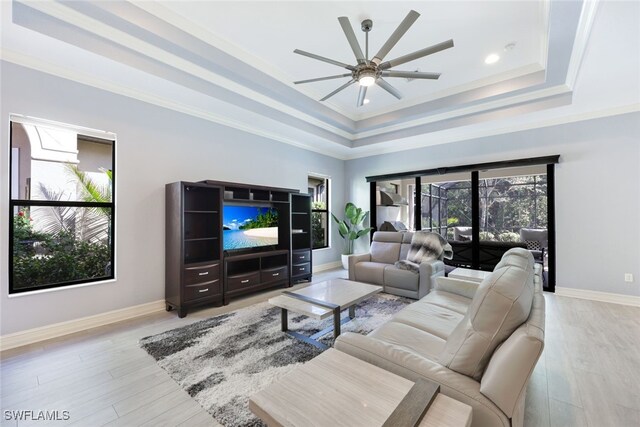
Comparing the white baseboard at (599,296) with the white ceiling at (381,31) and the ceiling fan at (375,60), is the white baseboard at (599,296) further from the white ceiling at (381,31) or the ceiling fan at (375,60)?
the ceiling fan at (375,60)

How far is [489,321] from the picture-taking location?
45.2 inches

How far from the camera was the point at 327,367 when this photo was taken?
49.1 inches

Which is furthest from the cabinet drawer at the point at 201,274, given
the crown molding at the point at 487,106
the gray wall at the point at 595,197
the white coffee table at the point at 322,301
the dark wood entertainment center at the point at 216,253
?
the gray wall at the point at 595,197

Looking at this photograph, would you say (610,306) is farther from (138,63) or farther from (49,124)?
(49,124)

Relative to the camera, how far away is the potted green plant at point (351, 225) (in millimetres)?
6383

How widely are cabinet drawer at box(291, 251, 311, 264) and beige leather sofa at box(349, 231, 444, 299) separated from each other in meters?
0.93

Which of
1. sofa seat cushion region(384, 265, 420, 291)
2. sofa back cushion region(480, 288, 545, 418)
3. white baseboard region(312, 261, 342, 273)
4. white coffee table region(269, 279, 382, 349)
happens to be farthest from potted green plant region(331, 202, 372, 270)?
sofa back cushion region(480, 288, 545, 418)

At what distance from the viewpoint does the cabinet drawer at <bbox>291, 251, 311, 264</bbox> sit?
4.94 metres

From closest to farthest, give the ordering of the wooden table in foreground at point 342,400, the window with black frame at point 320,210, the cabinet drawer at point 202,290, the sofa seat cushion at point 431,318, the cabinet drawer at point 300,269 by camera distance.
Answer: the wooden table in foreground at point 342,400, the sofa seat cushion at point 431,318, the cabinet drawer at point 202,290, the cabinet drawer at point 300,269, the window with black frame at point 320,210

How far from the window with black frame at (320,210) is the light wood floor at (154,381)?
3.83 m

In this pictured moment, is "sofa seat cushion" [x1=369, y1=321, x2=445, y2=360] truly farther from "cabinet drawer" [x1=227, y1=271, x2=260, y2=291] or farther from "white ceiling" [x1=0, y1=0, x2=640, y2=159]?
"white ceiling" [x1=0, y1=0, x2=640, y2=159]

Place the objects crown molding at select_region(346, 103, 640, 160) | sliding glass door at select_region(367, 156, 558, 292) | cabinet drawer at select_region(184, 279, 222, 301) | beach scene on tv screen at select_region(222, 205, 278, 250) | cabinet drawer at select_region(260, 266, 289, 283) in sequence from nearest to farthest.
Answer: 1. cabinet drawer at select_region(184, 279, 222, 301)
2. crown molding at select_region(346, 103, 640, 160)
3. beach scene on tv screen at select_region(222, 205, 278, 250)
4. cabinet drawer at select_region(260, 266, 289, 283)
5. sliding glass door at select_region(367, 156, 558, 292)

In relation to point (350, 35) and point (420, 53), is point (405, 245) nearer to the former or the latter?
point (420, 53)

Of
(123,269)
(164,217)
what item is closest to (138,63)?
(164,217)
